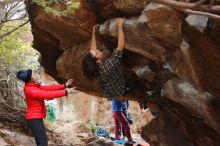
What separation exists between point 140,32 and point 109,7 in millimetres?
1055

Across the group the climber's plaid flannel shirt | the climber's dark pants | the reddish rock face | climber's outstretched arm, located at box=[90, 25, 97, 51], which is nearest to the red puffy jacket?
the climber's dark pants

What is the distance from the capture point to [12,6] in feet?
33.7

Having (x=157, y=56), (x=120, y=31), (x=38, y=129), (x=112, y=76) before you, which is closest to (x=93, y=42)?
(x=112, y=76)

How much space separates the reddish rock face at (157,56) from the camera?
19.4 ft

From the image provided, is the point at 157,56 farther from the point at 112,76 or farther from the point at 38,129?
the point at 38,129

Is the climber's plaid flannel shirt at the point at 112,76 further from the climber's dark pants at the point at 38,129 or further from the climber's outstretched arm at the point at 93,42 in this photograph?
the climber's dark pants at the point at 38,129

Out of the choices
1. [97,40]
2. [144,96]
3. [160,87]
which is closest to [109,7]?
[97,40]

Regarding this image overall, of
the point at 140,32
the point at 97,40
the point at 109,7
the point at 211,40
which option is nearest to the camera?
the point at 211,40

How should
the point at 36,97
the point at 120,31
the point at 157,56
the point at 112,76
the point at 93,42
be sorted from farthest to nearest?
the point at 93,42, the point at 112,76, the point at 36,97, the point at 157,56, the point at 120,31

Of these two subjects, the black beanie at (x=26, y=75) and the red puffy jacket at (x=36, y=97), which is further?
Result: the black beanie at (x=26, y=75)

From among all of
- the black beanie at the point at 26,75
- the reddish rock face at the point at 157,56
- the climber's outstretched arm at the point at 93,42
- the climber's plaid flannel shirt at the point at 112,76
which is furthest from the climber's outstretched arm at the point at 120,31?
the black beanie at the point at 26,75

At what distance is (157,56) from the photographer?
22.9 ft

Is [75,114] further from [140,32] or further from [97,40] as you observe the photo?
[140,32]

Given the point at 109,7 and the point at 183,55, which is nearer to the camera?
the point at 183,55
